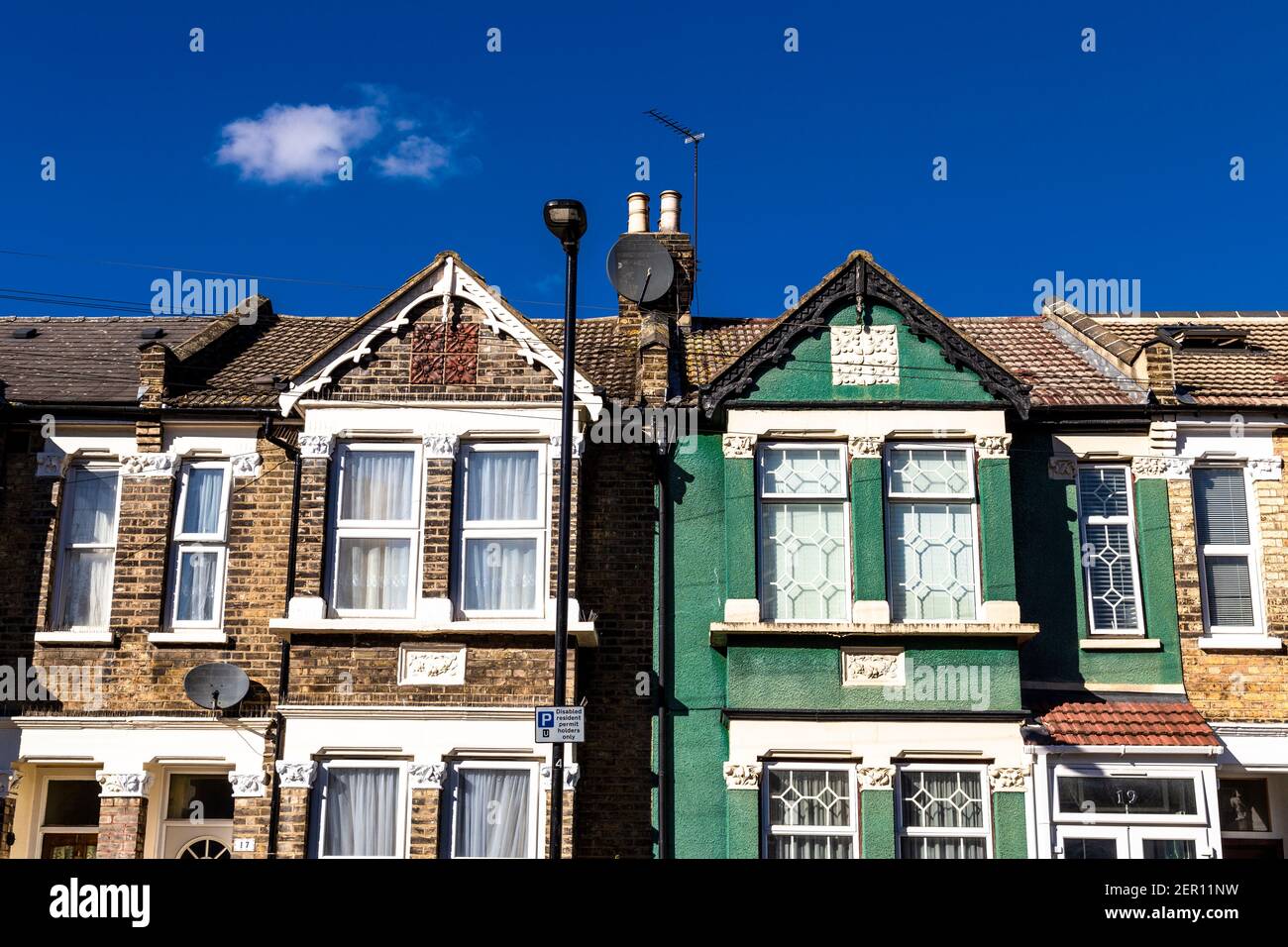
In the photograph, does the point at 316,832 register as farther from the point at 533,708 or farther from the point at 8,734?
the point at 8,734

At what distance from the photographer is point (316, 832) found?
14.7m

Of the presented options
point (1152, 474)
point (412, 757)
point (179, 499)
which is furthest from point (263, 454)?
point (1152, 474)

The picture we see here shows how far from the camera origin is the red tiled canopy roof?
1474 cm

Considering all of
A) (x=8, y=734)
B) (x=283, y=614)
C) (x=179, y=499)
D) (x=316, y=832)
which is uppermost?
(x=179, y=499)

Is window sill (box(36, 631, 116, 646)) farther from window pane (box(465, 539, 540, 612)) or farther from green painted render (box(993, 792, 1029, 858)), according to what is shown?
green painted render (box(993, 792, 1029, 858))

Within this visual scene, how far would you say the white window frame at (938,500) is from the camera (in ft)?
50.3

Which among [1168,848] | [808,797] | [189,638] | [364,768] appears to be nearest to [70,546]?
[189,638]

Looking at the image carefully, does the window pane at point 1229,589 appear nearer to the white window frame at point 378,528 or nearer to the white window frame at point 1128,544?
the white window frame at point 1128,544

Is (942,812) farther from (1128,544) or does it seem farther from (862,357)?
(862,357)

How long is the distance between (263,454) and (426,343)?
7.55 feet

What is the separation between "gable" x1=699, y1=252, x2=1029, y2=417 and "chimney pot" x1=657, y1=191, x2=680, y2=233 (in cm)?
410

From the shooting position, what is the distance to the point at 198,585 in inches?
629

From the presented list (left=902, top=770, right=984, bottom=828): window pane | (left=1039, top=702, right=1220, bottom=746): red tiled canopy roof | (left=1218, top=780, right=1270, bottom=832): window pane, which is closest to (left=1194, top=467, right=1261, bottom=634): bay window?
(left=1039, top=702, right=1220, bottom=746): red tiled canopy roof

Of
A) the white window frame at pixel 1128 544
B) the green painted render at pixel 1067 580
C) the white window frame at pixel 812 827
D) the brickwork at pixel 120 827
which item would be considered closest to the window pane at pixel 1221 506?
the green painted render at pixel 1067 580
